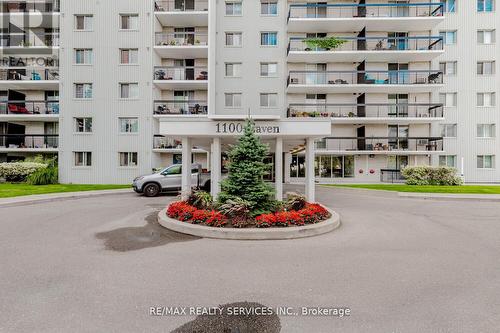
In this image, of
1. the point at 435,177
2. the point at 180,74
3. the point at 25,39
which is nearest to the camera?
the point at 435,177

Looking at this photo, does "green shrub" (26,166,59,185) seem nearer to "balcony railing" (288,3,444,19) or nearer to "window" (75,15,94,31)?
"window" (75,15,94,31)

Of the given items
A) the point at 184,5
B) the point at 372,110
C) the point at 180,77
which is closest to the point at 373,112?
the point at 372,110

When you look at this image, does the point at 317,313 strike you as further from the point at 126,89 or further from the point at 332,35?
the point at 332,35

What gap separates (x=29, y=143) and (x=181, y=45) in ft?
58.1

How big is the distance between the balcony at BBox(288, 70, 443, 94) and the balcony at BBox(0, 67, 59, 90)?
23.1 metres

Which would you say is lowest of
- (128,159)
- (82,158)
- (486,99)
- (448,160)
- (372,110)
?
(448,160)

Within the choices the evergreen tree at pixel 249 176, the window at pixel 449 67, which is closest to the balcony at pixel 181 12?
the evergreen tree at pixel 249 176

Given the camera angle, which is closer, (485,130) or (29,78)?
(29,78)

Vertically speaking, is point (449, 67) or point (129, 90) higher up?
point (449, 67)

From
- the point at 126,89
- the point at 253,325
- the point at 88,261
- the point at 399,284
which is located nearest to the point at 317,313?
the point at 253,325

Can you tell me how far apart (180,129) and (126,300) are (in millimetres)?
7262

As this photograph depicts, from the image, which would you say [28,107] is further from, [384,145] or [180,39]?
[384,145]

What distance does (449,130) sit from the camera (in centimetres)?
2652

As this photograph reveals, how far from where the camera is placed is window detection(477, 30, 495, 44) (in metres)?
26.3
